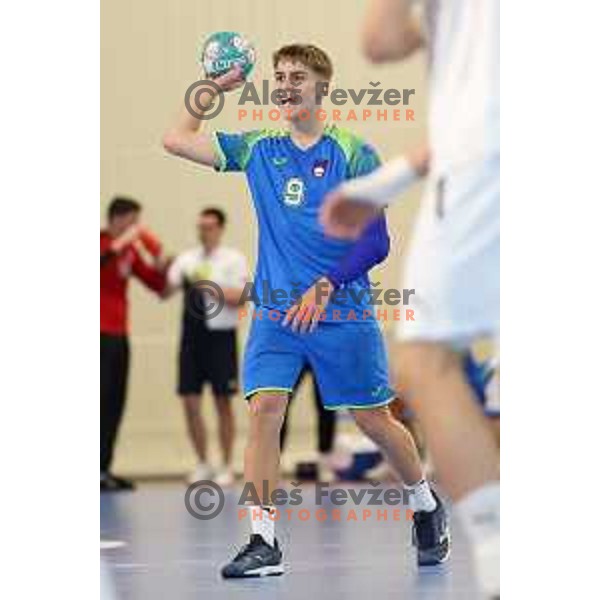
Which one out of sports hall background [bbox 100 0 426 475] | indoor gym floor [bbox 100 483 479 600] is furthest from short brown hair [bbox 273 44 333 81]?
sports hall background [bbox 100 0 426 475]

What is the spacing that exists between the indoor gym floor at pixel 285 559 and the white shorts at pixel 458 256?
55.9 inches

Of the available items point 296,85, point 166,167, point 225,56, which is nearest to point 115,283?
point 166,167

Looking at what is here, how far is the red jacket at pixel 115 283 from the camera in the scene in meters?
10.8

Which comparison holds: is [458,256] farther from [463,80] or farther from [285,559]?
[285,559]

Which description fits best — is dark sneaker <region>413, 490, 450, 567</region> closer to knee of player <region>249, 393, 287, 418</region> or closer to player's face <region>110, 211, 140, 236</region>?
knee of player <region>249, 393, 287, 418</region>

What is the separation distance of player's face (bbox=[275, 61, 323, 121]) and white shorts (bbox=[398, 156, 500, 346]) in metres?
1.87

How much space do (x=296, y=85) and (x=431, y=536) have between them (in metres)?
1.37

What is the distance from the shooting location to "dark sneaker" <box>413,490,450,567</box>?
6.63 meters

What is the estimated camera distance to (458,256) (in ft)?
15.0

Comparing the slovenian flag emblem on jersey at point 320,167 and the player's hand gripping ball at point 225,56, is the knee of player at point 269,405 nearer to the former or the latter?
the slovenian flag emblem on jersey at point 320,167

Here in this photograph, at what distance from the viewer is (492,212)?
459 centimetres
